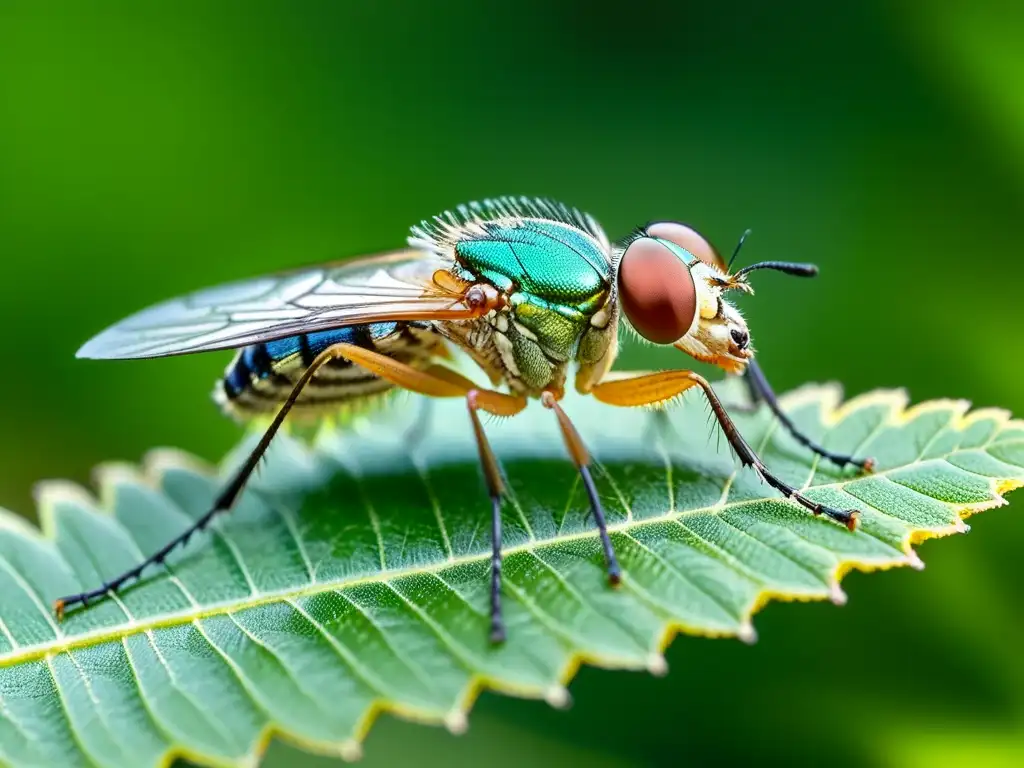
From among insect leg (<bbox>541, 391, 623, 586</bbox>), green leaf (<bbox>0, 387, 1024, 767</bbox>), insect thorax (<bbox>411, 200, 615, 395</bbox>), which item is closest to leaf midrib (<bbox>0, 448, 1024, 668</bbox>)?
green leaf (<bbox>0, 387, 1024, 767</bbox>)

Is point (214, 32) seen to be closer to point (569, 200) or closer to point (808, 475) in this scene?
point (569, 200)

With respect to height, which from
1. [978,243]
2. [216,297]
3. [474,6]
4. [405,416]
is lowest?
[405,416]

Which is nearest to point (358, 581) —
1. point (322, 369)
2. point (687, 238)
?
point (322, 369)

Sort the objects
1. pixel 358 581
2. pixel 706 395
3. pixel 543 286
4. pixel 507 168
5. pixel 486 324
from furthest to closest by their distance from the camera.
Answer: pixel 507 168 → pixel 486 324 → pixel 543 286 → pixel 706 395 → pixel 358 581

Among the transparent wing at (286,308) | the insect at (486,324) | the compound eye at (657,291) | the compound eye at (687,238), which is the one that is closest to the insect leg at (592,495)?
the insect at (486,324)

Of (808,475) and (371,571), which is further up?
(808,475)

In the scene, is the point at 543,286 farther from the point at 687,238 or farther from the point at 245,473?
the point at 245,473

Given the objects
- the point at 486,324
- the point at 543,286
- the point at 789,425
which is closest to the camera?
the point at 789,425

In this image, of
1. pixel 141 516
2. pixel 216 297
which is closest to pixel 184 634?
pixel 141 516
